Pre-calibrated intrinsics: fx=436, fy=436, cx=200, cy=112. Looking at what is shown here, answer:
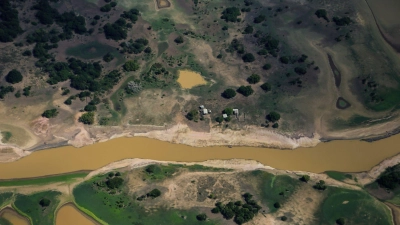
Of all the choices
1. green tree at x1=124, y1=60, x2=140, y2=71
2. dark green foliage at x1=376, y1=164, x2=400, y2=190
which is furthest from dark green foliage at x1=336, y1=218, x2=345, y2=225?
green tree at x1=124, y1=60, x2=140, y2=71

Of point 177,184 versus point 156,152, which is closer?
point 177,184

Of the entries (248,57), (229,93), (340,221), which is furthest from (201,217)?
(248,57)

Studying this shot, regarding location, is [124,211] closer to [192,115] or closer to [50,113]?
[192,115]

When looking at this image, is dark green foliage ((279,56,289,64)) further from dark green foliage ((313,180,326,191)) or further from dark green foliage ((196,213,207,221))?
dark green foliage ((196,213,207,221))

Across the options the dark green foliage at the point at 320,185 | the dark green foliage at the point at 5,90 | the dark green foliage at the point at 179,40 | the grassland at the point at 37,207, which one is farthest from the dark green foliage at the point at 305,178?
the dark green foliage at the point at 5,90

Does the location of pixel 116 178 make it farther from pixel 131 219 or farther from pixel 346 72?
pixel 346 72

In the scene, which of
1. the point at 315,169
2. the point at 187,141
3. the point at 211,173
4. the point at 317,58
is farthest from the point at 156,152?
the point at 317,58
